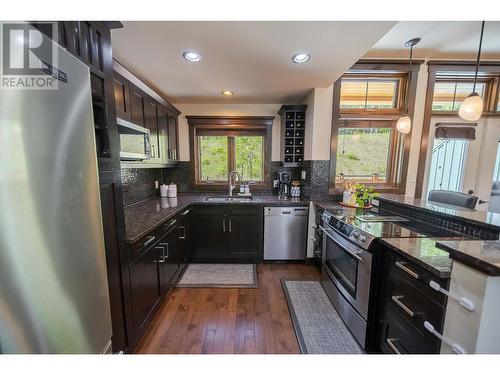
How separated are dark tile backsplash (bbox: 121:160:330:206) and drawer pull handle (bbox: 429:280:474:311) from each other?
191 cm

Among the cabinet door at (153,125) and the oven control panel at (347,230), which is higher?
the cabinet door at (153,125)

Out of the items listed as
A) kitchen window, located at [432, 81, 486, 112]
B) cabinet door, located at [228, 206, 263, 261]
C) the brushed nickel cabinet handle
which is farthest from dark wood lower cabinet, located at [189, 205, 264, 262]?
kitchen window, located at [432, 81, 486, 112]

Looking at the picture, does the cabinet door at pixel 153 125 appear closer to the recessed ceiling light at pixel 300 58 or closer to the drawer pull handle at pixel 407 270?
the recessed ceiling light at pixel 300 58

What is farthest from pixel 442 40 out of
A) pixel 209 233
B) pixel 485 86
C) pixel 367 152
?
pixel 209 233

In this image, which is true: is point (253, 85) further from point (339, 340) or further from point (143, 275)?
point (339, 340)

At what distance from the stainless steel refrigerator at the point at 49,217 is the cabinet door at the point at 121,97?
2.82ft

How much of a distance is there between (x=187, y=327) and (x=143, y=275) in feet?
2.14

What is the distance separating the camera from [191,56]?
180 cm

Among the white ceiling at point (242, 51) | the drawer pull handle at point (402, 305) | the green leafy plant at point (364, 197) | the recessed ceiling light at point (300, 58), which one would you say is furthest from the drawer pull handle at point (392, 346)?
the recessed ceiling light at point (300, 58)

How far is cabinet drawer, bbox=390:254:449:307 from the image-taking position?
0.97 metres

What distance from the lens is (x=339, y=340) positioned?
63.9 inches

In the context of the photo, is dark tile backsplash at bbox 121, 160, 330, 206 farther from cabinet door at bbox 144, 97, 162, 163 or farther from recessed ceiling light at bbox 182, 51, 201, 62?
recessed ceiling light at bbox 182, 51, 201, 62

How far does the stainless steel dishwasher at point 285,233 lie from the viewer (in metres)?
2.79

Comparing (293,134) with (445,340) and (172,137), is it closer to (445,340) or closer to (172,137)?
(172,137)
